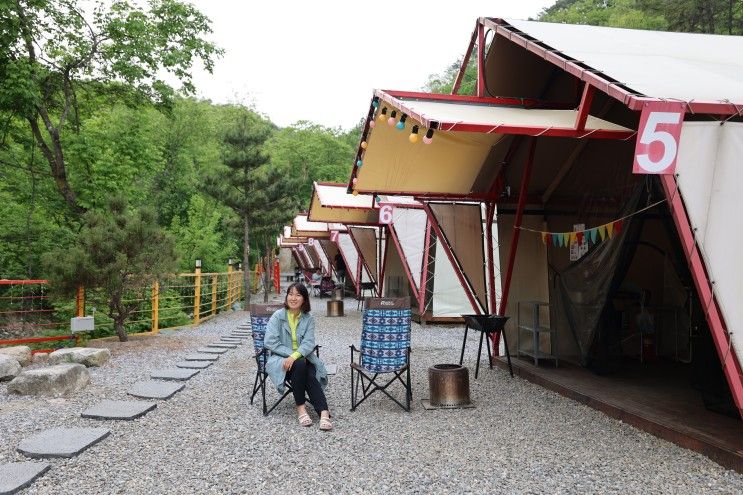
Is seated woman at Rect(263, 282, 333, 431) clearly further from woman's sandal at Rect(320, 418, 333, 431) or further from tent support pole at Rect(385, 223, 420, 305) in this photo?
tent support pole at Rect(385, 223, 420, 305)

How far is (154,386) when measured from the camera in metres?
5.60

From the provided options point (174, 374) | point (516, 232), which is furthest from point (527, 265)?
point (174, 374)

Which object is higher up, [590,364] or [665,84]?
[665,84]

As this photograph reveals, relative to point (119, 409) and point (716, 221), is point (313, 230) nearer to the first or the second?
point (119, 409)

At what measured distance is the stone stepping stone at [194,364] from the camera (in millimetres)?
6825

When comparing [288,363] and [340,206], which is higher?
[340,206]

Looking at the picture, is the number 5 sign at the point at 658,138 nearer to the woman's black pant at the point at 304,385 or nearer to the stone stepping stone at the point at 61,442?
the woman's black pant at the point at 304,385

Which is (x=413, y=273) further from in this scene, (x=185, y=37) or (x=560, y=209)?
(x=185, y=37)

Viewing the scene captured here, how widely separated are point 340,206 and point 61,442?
858 cm

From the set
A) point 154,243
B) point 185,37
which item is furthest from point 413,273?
point 185,37

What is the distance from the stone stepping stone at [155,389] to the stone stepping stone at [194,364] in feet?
3.08

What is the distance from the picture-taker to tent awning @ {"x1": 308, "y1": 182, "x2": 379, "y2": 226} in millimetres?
12496

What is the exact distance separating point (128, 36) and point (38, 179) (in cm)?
348

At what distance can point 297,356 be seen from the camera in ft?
14.8
